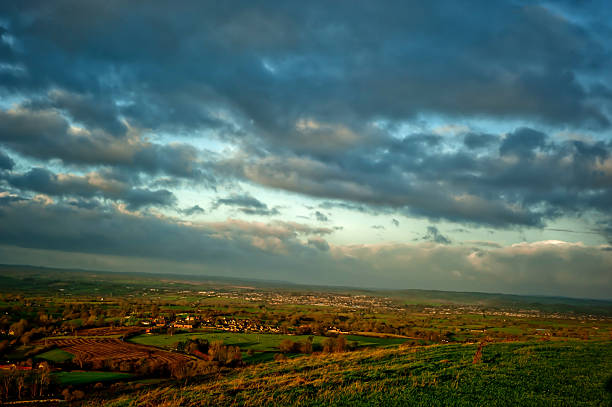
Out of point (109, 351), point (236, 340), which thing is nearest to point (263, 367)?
point (109, 351)

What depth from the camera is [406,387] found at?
1445cm

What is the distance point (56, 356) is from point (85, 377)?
16.7m

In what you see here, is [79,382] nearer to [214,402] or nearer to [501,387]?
[214,402]

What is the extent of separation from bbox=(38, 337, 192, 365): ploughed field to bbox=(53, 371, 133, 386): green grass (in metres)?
5.51

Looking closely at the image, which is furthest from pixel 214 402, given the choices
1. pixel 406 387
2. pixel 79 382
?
pixel 79 382

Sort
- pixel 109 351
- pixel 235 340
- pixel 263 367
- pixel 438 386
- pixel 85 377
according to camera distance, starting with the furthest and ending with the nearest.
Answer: pixel 235 340
pixel 109 351
pixel 85 377
pixel 263 367
pixel 438 386

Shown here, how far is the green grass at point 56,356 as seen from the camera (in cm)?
4578

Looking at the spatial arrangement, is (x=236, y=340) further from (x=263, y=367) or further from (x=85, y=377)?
(x=263, y=367)

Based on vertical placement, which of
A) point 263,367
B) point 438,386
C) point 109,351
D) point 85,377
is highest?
point 438,386

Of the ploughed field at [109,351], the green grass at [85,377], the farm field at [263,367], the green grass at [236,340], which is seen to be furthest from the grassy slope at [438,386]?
the green grass at [236,340]

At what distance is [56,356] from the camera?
47.8m

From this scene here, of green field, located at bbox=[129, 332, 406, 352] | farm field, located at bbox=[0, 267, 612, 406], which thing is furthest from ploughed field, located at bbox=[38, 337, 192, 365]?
green field, located at bbox=[129, 332, 406, 352]

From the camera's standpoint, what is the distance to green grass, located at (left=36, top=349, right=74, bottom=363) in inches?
1802

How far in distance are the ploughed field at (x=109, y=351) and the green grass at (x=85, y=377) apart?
5.51 metres
